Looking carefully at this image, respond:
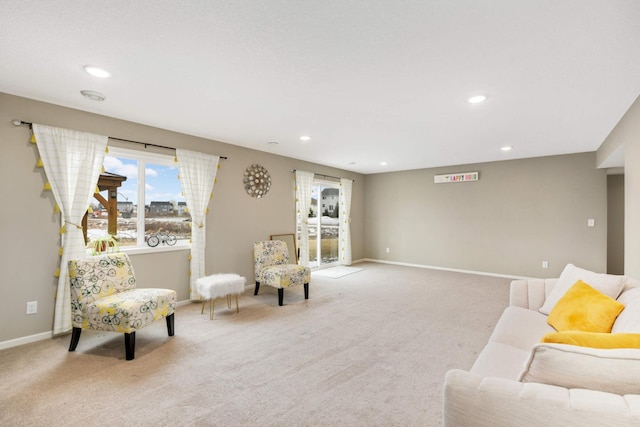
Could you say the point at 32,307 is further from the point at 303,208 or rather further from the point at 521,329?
the point at 521,329

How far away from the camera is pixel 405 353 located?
110 inches

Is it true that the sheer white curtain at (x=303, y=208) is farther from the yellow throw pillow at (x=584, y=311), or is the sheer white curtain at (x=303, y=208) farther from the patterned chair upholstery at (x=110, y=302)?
the yellow throw pillow at (x=584, y=311)

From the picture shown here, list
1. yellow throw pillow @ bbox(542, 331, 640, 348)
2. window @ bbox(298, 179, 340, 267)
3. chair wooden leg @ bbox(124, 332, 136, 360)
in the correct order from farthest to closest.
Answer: window @ bbox(298, 179, 340, 267) < chair wooden leg @ bbox(124, 332, 136, 360) < yellow throw pillow @ bbox(542, 331, 640, 348)

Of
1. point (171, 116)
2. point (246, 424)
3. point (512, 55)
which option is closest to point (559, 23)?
point (512, 55)

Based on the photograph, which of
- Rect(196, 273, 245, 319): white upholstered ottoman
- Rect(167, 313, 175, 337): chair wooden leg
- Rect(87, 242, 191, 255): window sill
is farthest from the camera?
Rect(87, 242, 191, 255): window sill

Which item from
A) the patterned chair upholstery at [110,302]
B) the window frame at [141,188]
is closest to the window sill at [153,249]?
the window frame at [141,188]

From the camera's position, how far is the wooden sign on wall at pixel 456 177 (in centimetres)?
650

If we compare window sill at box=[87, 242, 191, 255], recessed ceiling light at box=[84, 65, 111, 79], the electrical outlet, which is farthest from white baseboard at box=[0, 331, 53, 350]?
recessed ceiling light at box=[84, 65, 111, 79]

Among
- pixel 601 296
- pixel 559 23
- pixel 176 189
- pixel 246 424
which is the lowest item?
pixel 246 424

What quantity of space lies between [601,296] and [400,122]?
2.53 m

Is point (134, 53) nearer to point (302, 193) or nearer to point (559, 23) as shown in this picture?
point (559, 23)

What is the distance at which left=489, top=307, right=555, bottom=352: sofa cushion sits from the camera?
6.66ft

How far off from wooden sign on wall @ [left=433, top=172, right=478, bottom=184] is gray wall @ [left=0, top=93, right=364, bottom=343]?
4114 millimetres

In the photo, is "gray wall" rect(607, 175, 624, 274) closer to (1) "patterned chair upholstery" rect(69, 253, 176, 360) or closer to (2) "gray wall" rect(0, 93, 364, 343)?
(2) "gray wall" rect(0, 93, 364, 343)
